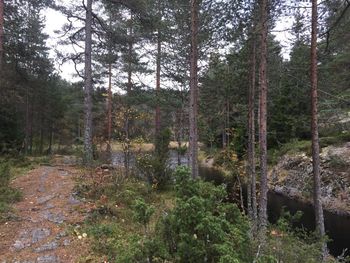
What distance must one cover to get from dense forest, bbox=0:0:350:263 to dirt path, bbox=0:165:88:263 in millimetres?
124

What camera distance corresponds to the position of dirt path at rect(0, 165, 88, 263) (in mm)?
5625

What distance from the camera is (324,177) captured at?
16469 millimetres

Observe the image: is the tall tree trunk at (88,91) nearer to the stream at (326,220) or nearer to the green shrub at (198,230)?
the stream at (326,220)

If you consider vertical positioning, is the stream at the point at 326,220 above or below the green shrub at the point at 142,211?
below

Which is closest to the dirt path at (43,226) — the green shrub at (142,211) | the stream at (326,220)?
the green shrub at (142,211)

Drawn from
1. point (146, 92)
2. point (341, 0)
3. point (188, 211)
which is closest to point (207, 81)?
point (146, 92)

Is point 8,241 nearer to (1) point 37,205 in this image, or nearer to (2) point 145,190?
(1) point 37,205

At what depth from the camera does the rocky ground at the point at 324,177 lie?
1508cm

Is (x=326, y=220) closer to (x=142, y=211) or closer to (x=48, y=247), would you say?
(x=48, y=247)

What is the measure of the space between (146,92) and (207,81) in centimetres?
386

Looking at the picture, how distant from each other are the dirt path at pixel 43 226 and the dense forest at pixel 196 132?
124 mm

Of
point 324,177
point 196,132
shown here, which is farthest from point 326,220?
point 196,132

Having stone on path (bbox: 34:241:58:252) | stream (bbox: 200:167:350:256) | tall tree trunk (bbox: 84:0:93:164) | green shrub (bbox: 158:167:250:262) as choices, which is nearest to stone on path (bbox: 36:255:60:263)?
stone on path (bbox: 34:241:58:252)

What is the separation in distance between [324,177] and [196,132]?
8372 mm
